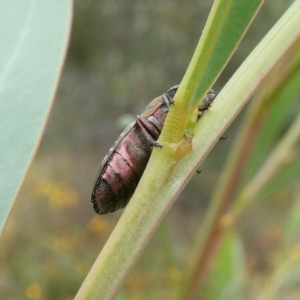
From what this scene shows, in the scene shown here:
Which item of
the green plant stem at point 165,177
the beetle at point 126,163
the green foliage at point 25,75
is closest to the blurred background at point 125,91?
the beetle at point 126,163

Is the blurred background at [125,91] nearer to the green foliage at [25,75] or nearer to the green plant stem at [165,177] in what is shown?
the green foliage at [25,75]

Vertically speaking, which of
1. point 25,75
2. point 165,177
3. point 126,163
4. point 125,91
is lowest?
point 165,177

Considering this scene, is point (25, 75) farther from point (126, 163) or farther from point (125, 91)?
point (125, 91)

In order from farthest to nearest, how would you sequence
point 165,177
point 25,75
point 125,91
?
1. point 125,91
2. point 25,75
3. point 165,177

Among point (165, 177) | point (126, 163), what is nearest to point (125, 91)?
point (126, 163)

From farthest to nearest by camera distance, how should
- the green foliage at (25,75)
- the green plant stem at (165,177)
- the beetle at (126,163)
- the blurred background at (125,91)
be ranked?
1. the blurred background at (125,91)
2. the beetle at (126,163)
3. the green foliage at (25,75)
4. the green plant stem at (165,177)

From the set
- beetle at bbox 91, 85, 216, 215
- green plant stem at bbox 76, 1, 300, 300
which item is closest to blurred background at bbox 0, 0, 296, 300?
beetle at bbox 91, 85, 216, 215

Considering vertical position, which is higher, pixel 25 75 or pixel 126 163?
pixel 25 75

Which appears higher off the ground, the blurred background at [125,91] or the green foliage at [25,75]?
the blurred background at [125,91]
